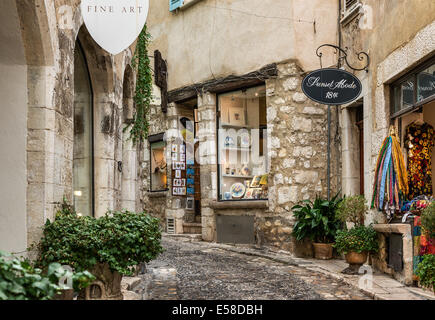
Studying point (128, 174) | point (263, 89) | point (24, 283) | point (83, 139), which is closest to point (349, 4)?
point (263, 89)

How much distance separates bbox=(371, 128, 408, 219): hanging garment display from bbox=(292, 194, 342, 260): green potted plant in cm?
186

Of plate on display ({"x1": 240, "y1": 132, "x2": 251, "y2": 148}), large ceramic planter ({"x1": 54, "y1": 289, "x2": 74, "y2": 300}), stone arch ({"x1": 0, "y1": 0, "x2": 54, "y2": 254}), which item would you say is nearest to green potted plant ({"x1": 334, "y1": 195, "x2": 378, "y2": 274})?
plate on display ({"x1": 240, "y1": 132, "x2": 251, "y2": 148})

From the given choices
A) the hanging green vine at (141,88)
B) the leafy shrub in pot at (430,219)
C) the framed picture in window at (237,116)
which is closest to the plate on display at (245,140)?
the framed picture in window at (237,116)

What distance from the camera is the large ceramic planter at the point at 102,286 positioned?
4516 mm

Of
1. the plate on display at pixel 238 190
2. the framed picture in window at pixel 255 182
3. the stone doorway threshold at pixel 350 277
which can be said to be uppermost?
the framed picture in window at pixel 255 182

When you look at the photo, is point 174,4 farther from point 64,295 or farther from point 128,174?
point 64,295

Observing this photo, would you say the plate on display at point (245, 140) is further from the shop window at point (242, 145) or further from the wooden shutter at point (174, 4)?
the wooden shutter at point (174, 4)

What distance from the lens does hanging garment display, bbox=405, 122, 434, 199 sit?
22.9 ft

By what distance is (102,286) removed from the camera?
4.53 metres

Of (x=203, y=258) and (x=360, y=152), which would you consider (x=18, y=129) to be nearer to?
(x=203, y=258)

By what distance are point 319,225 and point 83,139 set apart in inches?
169

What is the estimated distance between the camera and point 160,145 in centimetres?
1299

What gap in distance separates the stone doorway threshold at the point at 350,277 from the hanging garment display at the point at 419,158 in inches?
49.6

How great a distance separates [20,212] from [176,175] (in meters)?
7.81
